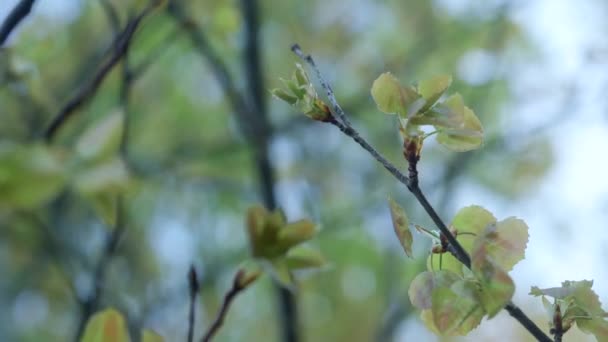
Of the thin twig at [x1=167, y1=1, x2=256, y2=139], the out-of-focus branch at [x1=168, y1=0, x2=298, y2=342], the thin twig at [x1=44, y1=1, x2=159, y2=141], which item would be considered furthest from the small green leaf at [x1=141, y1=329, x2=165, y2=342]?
the out-of-focus branch at [x1=168, y1=0, x2=298, y2=342]

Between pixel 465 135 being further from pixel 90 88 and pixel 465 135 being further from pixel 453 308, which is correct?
pixel 90 88

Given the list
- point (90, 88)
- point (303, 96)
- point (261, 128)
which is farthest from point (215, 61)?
point (303, 96)

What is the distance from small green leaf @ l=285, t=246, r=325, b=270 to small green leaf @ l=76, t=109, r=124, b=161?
0.11 m

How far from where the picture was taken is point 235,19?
0.73m

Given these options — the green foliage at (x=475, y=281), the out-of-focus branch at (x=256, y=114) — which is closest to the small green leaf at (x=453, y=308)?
the green foliage at (x=475, y=281)

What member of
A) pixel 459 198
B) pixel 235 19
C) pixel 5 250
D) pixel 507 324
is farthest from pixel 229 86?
pixel 507 324

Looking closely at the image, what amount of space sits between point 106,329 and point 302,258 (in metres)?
0.11

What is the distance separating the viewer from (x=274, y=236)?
35cm

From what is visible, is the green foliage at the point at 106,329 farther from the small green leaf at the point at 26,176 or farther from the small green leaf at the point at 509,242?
the small green leaf at the point at 509,242

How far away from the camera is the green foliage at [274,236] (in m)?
0.35

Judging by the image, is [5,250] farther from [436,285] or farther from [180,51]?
[436,285]

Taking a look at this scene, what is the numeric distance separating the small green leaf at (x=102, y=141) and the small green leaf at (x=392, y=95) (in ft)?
0.41

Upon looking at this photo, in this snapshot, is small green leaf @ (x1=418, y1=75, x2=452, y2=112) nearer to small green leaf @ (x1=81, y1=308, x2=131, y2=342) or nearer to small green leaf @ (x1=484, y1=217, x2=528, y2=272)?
small green leaf @ (x1=484, y1=217, x2=528, y2=272)

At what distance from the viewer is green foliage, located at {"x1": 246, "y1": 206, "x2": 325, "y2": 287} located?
0.35m
